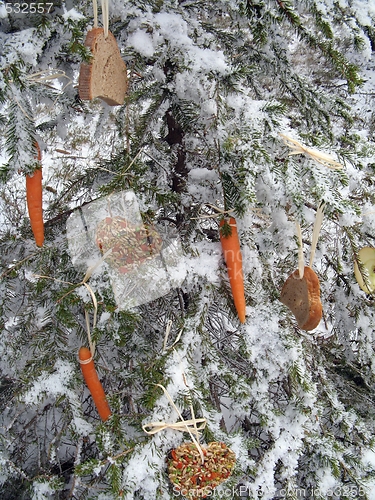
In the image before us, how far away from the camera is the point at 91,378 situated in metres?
1.40

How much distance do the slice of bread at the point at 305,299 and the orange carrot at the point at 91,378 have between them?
0.84 metres

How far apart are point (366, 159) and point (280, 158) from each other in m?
0.30

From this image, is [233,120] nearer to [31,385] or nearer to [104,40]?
[104,40]

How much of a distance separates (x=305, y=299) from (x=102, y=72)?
1.08 metres

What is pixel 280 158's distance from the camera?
1266 millimetres

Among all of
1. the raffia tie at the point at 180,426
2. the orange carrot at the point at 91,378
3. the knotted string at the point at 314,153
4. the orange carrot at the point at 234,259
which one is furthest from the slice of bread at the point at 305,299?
the orange carrot at the point at 91,378

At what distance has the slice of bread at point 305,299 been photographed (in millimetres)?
1353

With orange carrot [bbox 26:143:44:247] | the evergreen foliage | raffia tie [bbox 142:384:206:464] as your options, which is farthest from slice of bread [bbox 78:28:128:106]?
raffia tie [bbox 142:384:206:464]

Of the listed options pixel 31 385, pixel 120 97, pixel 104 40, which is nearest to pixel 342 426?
pixel 31 385

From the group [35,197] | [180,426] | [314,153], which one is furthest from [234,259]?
[35,197]

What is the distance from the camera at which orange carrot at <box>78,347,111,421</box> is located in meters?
1.36

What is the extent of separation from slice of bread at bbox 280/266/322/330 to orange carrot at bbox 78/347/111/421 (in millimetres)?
842

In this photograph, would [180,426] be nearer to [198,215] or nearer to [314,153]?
[198,215]

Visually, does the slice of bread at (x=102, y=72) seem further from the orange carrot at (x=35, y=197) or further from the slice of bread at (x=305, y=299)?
the slice of bread at (x=305, y=299)
